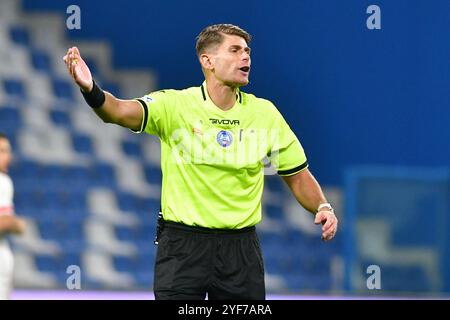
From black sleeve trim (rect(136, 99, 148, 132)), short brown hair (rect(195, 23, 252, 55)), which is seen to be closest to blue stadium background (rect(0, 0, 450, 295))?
short brown hair (rect(195, 23, 252, 55))

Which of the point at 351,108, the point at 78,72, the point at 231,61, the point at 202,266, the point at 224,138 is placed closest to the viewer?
the point at 78,72

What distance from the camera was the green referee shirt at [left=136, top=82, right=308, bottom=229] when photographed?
12.7 feet

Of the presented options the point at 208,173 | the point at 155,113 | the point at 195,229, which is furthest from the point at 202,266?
the point at 155,113

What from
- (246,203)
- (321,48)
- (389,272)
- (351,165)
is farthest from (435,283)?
(246,203)

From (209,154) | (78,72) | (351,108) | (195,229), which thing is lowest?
(195,229)

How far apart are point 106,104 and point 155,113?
22cm

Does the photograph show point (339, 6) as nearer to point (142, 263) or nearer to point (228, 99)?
point (142, 263)

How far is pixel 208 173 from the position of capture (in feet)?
12.7

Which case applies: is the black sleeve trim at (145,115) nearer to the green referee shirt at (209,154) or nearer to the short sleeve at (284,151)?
the green referee shirt at (209,154)

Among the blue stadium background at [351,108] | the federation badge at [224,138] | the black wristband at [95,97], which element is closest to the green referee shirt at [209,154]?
the federation badge at [224,138]

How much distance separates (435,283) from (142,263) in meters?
2.37

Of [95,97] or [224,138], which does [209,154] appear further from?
[95,97]

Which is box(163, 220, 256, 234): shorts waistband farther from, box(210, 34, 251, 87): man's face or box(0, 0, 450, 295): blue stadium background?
box(0, 0, 450, 295): blue stadium background

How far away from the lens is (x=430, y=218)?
27.8 ft
